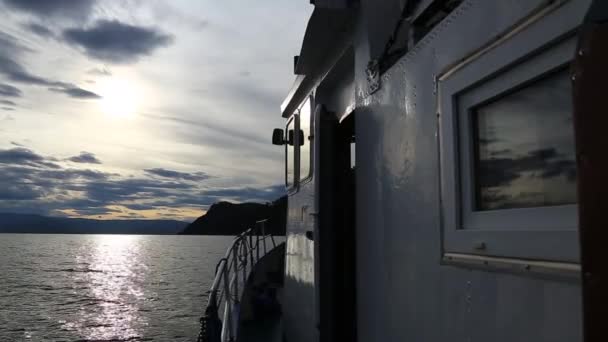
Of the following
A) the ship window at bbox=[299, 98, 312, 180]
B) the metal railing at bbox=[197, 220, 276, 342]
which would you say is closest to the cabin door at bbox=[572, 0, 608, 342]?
the metal railing at bbox=[197, 220, 276, 342]

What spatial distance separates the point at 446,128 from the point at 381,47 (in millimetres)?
1427

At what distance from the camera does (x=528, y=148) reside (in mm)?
1666

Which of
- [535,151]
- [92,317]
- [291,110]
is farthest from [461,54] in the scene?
[92,317]

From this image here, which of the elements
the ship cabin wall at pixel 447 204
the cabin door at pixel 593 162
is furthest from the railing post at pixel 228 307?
the cabin door at pixel 593 162

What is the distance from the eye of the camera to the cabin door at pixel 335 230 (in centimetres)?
376

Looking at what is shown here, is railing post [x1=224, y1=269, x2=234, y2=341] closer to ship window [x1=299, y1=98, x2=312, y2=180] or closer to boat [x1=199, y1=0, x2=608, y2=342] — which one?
boat [x1=199, y1=0, x2=608, y2=342]

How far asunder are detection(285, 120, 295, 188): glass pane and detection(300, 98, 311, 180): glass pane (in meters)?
0.51

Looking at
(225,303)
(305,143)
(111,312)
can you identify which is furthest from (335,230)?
(111,312)

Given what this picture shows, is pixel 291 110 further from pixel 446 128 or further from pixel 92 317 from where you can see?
pixel 92 317

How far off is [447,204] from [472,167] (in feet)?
0.70

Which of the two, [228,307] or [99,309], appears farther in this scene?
[99,309]

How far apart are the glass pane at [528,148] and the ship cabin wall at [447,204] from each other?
0.05 metres

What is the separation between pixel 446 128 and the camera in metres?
2.17

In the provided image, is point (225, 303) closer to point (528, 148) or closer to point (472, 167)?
point (472, 167)
